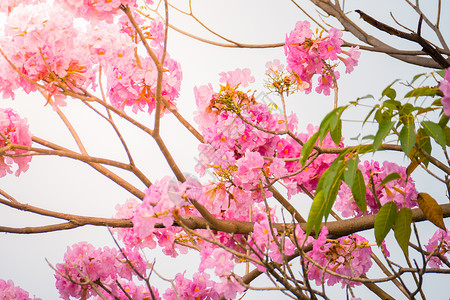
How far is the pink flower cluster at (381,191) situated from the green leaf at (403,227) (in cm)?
28

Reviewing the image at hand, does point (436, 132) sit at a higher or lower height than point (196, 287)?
lower

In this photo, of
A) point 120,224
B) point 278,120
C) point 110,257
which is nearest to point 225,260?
point 120,224

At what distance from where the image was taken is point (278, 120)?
73.9 inches

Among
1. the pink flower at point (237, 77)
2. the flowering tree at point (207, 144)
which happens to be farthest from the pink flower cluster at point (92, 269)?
the pink flower at point (237, 77)

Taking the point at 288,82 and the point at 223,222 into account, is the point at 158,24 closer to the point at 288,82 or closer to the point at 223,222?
the point at 288,82

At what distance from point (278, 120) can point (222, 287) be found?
0.77m

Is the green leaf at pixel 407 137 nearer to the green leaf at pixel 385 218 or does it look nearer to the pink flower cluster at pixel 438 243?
the green leaf at pixel 385 218

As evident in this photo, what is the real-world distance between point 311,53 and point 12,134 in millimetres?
1113

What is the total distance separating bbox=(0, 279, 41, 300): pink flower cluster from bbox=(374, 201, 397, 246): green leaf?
156 centimetres

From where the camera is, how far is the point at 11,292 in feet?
6.77

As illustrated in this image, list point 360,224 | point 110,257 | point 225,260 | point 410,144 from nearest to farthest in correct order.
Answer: point 410,144 < point 225,260 < point 360,224 < point 110,257

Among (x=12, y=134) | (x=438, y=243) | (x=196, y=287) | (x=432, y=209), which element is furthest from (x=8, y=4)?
(x=438, y=243)

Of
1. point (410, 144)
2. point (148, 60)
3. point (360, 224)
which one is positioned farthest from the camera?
point (148, 60)

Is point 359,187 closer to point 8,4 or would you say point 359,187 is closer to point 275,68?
point 275,68
